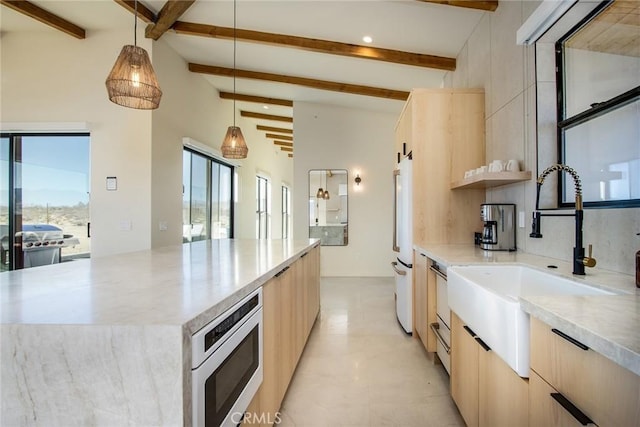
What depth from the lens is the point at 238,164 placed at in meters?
6.99

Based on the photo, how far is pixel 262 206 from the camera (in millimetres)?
9047

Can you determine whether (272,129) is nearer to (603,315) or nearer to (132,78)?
(132,78)

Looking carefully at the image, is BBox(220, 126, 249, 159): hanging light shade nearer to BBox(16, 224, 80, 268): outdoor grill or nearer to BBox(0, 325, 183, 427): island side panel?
BBox(16, 224, 80, 268): outdoor grill

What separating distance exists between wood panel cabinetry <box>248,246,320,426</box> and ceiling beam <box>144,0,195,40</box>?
9.98ft

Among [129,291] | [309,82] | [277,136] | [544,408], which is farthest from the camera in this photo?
[277,136]

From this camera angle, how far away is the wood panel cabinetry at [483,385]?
3.38ft

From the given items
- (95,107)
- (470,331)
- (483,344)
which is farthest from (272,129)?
(483,344)

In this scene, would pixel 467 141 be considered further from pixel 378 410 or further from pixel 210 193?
pixel 210 193

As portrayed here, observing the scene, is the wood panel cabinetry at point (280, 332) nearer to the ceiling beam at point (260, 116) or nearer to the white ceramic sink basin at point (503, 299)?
the white ceramic sink basin at point (503, 299)

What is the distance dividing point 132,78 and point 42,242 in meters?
3.37

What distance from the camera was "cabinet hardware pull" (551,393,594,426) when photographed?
71 centimetres

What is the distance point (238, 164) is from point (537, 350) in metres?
6.75

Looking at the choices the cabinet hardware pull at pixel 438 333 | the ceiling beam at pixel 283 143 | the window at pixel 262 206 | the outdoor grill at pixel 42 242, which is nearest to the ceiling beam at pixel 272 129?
the ceiling beam at pixel 283 143

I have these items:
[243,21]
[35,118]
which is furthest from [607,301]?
[35,118]
